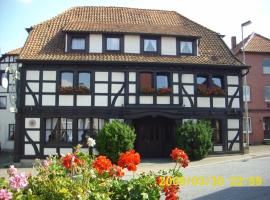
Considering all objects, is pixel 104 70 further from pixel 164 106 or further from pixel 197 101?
pixel 197 101

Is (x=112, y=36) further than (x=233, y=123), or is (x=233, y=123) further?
(x=233, y=123)

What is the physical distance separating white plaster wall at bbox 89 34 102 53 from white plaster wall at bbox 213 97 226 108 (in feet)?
25.2

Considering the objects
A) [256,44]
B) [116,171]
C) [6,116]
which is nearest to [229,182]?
[116,171]

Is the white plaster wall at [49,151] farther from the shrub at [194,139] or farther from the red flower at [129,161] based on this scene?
the red flower at [129,161]

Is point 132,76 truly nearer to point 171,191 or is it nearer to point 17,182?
point 171,191

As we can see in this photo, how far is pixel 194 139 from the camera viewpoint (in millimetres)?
20047

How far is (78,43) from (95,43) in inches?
41.1

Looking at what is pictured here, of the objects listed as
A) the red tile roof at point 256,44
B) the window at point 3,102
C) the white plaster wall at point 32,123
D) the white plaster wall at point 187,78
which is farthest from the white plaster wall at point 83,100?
the red tile roof at point 256,44

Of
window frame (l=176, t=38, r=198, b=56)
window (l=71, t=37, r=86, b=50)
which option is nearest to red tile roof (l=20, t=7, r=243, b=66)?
window frame (l=176, t=38, r=198, b=56)

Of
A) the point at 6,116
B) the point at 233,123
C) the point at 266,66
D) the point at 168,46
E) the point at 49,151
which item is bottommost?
the point at 49,151

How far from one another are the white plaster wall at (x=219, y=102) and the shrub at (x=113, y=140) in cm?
613

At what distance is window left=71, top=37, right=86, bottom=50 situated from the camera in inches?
854

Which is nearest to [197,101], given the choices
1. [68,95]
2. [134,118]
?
[134,118]

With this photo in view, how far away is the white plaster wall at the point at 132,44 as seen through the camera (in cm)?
2197
